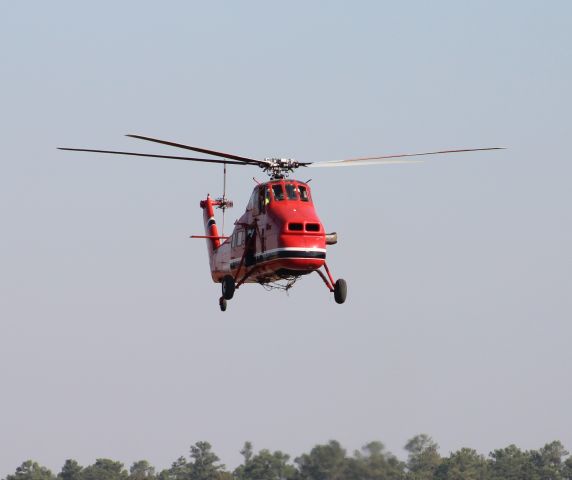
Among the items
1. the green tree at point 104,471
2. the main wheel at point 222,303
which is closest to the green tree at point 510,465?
the green tree at point 104,471

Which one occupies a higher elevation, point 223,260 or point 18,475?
point 18,475

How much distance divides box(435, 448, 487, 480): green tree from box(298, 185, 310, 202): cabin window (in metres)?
76.9

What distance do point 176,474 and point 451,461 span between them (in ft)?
128

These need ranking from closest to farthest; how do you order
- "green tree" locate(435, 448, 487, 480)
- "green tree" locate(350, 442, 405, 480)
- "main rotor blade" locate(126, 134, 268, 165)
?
"main rotor blade" locate(126, 134, 268, 165)
"green tree" locate(350, 442, 405, 480)
"green tree" locate(435, 448, 487, 480)

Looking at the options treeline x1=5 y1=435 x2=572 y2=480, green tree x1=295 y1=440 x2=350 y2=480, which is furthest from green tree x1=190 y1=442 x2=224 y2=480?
green tree x1=295 y1=440 x2=350 y2=480

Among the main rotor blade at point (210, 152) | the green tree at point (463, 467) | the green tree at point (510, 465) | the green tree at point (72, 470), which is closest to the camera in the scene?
the main rotor blade at point (210, 152)

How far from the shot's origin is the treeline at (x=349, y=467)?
8671cm

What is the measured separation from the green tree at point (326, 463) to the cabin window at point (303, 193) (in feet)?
102

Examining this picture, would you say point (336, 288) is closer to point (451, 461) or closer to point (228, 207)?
point (228, 207)

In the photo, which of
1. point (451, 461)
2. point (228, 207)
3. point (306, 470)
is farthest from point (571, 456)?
point (228, 207)

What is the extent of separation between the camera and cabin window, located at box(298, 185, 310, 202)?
58531 mm

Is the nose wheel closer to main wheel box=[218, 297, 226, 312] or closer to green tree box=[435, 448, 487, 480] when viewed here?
main wheel box=[218, 297, 226, 312]

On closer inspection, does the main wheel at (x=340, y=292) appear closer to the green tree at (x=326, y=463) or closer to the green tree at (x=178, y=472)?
the green tree at (x=326, y=463)

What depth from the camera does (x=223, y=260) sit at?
63.3m
